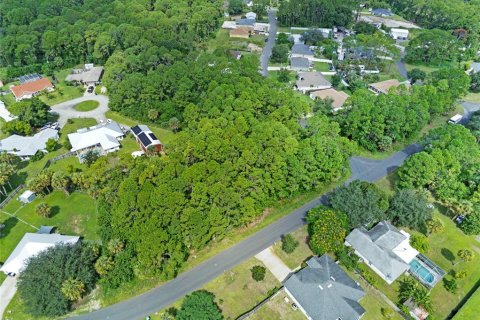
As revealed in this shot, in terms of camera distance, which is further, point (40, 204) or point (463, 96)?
point (463, 96)

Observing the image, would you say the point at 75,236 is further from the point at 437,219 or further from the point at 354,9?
the point at 354,9

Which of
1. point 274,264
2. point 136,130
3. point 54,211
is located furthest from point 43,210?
point 274,264

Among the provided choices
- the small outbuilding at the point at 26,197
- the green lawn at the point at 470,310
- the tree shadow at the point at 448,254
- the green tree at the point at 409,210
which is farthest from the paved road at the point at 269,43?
the green lawn at the point at 470,310

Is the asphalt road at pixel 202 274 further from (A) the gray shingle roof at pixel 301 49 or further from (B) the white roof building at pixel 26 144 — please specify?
(A) the gray shingle roof at pixel 301 49

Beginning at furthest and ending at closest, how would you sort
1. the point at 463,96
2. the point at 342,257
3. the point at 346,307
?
1. the point at 463,96
2. the point at 342,257
3. the point at 346,307

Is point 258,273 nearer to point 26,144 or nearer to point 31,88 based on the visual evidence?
point 26,144

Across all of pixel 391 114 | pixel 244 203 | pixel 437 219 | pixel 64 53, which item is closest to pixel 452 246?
pixel 437 219

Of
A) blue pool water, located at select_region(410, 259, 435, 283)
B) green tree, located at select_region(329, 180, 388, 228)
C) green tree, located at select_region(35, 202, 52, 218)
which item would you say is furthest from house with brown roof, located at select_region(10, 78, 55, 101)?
blue pool water, located at select_region(410, 259, 435, 283)
